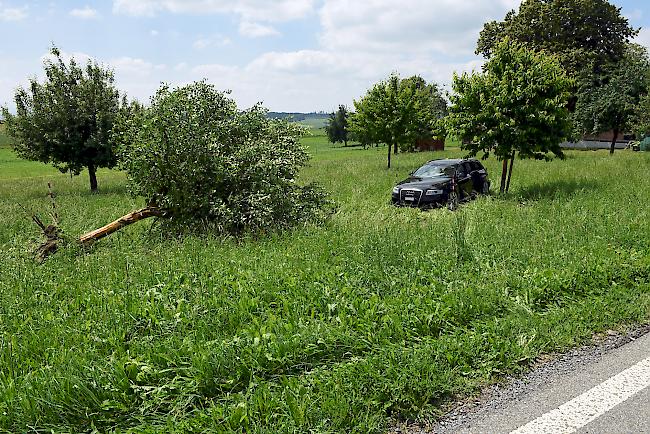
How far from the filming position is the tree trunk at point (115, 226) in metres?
8.07

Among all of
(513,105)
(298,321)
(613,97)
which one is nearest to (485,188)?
(513,105)

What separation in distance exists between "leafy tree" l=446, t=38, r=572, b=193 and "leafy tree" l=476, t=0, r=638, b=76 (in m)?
22.2

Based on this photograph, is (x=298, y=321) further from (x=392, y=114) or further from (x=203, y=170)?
(x=392, y=114)

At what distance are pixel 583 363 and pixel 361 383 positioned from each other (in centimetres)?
190

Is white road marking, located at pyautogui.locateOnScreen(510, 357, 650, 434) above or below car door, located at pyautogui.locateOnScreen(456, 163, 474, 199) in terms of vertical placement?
below

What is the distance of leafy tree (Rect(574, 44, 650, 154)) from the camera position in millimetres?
28375

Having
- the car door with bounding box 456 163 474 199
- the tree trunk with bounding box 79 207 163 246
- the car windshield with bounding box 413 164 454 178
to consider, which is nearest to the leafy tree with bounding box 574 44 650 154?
the car door with bounding box 456 163 474 199

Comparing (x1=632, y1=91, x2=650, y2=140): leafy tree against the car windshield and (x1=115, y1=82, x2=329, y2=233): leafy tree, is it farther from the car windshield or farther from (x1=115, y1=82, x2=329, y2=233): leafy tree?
(x1=115, y1=82, x2=329, y2=233): leafy tree

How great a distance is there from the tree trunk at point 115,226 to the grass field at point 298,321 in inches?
12.0

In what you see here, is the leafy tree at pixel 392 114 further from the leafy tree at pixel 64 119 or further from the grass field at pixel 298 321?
the grass field at pixel 298 321

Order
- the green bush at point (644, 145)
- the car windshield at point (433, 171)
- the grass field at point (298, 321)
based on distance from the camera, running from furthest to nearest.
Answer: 1. the green bush at point (644, 145)
2. the car windshield at point (433, 171)
3. the grass field at point (298, 321)

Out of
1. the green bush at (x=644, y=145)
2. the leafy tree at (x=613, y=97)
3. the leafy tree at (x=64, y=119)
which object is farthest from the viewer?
the green bush at (x=644, y=145)

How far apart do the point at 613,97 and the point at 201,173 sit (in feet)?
Result: 99.2

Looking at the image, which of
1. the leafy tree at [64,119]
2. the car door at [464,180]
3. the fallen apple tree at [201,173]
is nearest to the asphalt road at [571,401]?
the fallen apple tree at [201,173]
